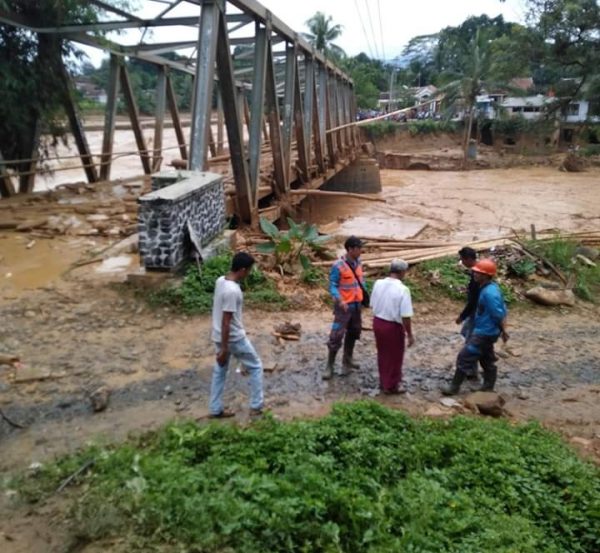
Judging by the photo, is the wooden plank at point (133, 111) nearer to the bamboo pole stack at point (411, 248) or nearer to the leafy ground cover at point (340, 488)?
the bamboo pole stack at point (411, 248)

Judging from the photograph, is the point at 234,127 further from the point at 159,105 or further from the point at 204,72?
the point at 159,105

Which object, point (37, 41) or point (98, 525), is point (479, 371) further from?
point (37, 41)

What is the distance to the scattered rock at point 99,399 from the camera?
427 cm

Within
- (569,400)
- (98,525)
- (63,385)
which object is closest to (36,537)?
(98,525)

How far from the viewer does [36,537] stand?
9.05 feet

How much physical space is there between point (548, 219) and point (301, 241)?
11.5 m

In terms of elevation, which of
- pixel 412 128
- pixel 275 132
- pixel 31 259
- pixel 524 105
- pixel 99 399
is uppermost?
pixel 524 105

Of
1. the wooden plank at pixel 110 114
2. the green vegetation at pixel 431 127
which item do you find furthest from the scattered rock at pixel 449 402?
the green vegetation at pixel 431 127

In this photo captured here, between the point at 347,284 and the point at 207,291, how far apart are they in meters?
2.13

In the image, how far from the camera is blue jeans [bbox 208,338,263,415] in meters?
4.12

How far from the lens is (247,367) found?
4.23 m

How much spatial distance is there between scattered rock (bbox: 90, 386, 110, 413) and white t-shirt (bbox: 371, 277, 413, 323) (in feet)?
8.09

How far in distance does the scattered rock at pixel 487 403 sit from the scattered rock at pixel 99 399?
126 inches

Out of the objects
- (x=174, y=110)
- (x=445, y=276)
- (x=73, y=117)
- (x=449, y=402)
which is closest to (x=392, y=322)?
(x=449, y=402)
